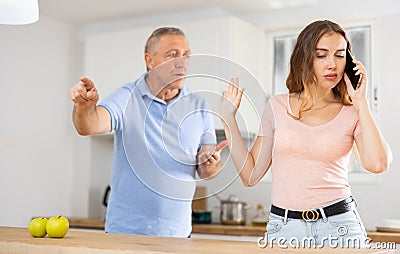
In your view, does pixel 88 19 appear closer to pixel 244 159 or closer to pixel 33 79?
pixel 33 79

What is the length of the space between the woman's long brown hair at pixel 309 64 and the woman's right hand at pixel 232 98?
0.21 m

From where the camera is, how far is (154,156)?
8.88ft

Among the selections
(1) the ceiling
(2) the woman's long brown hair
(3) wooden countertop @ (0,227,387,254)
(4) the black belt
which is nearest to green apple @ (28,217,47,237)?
(3) wooden countertop @ (0,227,387,254)

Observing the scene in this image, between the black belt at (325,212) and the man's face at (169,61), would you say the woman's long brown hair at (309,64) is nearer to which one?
the black belt at (325,212)

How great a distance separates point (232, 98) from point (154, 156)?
0.43m

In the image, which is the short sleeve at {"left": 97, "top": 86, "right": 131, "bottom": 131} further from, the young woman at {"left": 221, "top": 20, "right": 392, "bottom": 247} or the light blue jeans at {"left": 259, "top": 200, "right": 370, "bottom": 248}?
the light blue jeans at {"left": 259, "top": 200, "right": 370, "bottom": 248}

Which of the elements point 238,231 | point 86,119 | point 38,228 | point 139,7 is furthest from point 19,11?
point 139,7

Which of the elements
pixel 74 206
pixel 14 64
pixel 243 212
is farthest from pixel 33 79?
pixel 243 212

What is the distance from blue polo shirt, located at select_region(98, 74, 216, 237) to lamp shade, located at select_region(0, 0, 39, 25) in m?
0.46

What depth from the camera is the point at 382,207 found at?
4.26 metres

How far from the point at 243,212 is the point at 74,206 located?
1458mm

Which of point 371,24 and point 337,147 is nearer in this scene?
point 337,147

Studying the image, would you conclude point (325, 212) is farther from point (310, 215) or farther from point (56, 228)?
point (56, 228)

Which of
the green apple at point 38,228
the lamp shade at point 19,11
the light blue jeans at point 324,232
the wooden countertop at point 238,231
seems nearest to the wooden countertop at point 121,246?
the green apple at point 38,228
